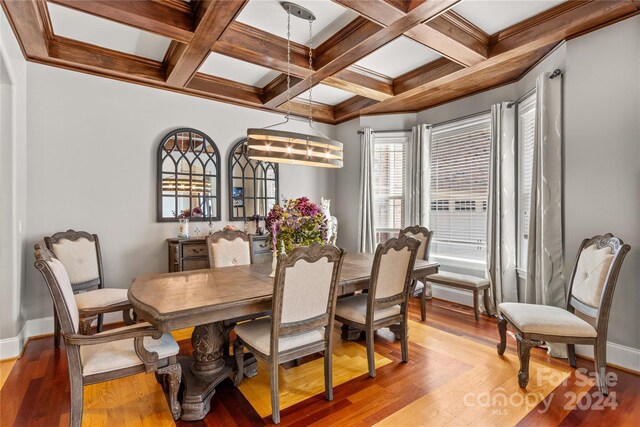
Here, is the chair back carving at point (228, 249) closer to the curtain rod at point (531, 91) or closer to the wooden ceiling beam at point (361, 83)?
the wooden ceiling beam at point (361, 83)

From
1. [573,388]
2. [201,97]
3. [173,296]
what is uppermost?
[201,97]

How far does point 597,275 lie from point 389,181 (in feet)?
10.3

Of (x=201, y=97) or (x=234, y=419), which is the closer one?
(x=234, y=419)

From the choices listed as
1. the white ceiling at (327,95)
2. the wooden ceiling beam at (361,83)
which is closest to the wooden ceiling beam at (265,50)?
the wooden ceiling beam at (361,83)

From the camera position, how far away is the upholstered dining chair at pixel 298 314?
1946 mm

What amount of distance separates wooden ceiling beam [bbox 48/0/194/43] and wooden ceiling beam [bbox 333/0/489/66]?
1317mm

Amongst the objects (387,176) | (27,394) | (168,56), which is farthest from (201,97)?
(27,394)

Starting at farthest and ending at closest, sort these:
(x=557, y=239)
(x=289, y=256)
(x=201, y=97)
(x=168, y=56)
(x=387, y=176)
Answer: (x=387, y=176) < (x=201, y=97) < (x=168, y=56) < (x=557, y=239) < (x=289, y=256)

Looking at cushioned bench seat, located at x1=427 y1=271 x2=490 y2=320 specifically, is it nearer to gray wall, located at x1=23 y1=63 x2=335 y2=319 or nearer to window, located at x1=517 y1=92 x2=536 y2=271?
window, located at x1=517 y1=92 x2=536 y2=271

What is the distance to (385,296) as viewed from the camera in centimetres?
256

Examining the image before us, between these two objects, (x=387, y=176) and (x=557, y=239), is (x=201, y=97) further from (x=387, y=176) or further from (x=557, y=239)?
(x=557, y=239)

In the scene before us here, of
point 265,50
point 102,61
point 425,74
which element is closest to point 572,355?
point 425,74

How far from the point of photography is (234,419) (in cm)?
201

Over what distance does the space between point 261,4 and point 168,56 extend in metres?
1.50
